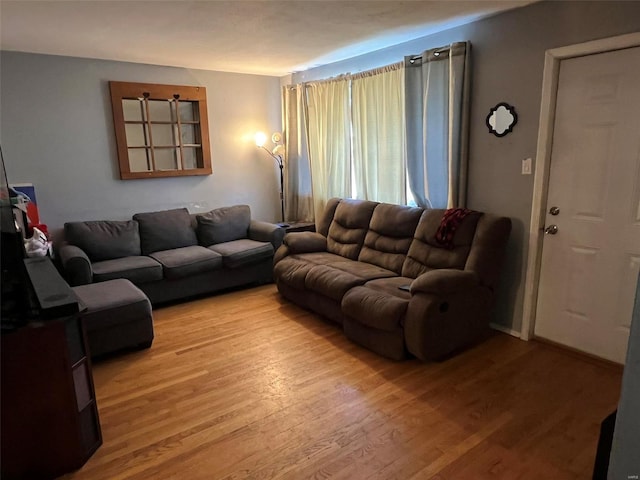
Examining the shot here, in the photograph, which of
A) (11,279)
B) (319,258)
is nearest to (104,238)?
(319,258)

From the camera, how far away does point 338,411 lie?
233 cm

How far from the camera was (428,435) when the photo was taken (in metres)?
2.11

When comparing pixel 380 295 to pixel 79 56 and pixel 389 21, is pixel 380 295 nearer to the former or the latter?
pixel 389 21

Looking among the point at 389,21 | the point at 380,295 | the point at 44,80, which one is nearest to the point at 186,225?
the point at 44,80

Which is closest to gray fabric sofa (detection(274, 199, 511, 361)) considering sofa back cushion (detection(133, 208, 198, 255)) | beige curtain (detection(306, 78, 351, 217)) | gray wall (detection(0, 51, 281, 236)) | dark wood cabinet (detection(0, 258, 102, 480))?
beige curtain (detection(306, 78, 351, 217))

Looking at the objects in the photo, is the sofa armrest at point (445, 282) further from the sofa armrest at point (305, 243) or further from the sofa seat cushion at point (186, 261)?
the sofa seat cushion at point (186, 261)

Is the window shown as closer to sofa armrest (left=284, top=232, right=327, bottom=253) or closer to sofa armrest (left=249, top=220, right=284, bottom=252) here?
sofa armrest (left=249, top=220, right=284, bottom=252)

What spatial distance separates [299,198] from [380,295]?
2.63 metres

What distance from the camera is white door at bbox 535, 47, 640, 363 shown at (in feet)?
8.23

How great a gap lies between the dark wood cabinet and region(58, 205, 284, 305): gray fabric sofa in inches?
71.9

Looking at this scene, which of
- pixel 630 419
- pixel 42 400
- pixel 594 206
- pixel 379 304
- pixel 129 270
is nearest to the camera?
pixel 630 419

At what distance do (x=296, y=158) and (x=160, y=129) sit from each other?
1.61 m

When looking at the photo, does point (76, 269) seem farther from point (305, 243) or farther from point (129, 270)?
point (305, 243)

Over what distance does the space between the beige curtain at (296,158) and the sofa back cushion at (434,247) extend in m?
1.98
